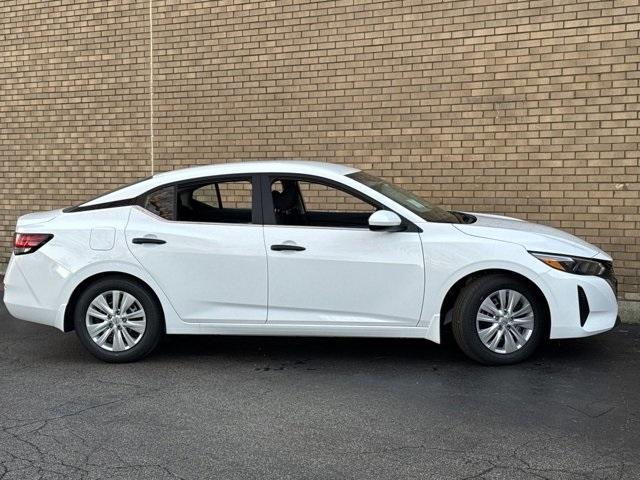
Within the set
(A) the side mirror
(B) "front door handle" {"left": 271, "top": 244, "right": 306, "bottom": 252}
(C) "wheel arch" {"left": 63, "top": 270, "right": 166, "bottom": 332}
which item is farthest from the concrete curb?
(C) "wheel arch" {"left": 63, "top": 270, "right": 166, "bottom": 332}

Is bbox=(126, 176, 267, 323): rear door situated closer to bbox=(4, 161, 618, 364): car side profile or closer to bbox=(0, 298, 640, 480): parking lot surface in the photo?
bbox=(4, 161, 618, 364): car side profile

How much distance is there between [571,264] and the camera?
6047mm

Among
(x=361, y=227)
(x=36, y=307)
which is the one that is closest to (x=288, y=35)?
(x=361, y=227)

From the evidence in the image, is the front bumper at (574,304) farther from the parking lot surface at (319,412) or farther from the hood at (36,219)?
the hood at (36,219)

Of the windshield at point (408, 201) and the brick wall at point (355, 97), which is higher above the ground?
the brick wall at point (355, 97)

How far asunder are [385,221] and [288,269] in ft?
2.78

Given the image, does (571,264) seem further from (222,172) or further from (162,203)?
(162,203)

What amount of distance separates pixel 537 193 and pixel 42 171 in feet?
22.0

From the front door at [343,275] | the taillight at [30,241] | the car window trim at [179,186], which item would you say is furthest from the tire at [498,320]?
the taillight at [30,241]

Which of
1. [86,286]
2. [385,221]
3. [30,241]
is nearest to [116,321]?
[86,286]

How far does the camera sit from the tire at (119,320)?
6.34 metres

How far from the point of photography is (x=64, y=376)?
A: 6121 millimetres

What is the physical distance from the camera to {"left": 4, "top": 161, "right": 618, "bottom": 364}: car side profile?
602cm

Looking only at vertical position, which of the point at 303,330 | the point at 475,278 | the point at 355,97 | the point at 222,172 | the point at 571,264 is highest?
the point at 355,97
